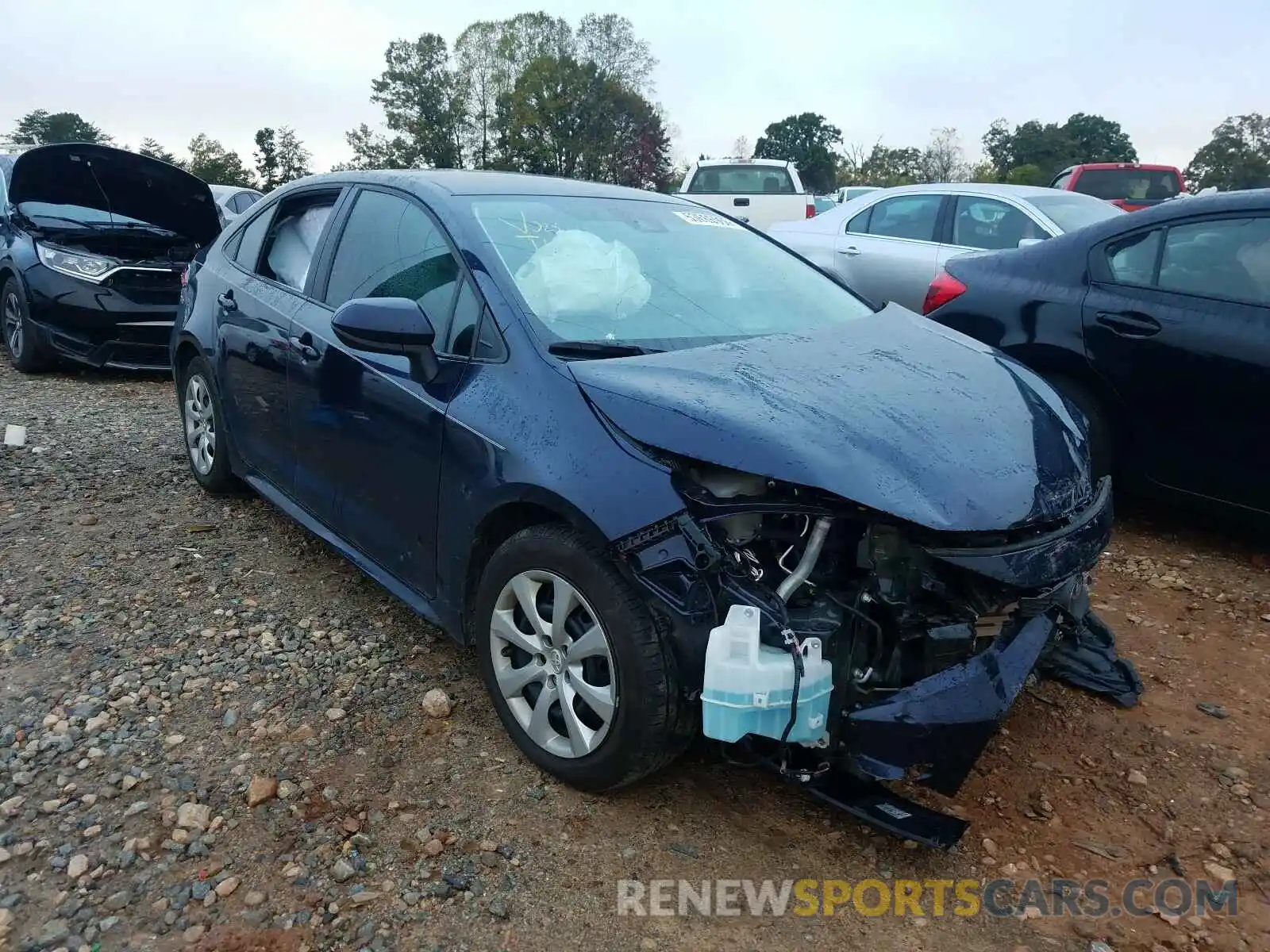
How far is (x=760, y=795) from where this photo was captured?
2.49m

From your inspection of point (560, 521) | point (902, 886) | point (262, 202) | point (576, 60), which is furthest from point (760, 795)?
point (576, 60)

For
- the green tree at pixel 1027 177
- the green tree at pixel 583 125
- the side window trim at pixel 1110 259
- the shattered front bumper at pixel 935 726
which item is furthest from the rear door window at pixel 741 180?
the green tree at pixel 583 125

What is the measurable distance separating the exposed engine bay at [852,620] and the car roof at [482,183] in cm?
150

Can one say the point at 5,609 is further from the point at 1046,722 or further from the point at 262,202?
the point at 1046,722

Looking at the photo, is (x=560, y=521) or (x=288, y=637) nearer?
(x=560, y=521)

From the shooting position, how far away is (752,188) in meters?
13.5

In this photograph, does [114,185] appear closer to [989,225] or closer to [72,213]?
[72,213]

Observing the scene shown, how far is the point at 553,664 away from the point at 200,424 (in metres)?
2.97

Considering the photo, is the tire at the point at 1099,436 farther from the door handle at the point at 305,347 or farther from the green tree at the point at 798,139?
the green tree at the point at 798,139

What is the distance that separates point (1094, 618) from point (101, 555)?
3.83 m

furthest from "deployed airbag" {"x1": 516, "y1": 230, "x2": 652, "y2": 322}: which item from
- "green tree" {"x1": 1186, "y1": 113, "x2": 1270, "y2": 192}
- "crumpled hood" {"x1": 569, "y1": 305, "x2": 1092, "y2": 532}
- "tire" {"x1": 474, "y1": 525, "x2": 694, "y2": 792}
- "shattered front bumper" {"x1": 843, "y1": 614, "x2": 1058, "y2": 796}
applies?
"green tree" {"x1": 1186, "y1": 113, "x2": 1270, "y2": 192}

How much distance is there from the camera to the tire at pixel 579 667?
2.19m

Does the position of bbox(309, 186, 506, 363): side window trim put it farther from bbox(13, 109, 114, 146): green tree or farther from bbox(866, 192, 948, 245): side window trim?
bbox(13, 109, 114, 146): green tree

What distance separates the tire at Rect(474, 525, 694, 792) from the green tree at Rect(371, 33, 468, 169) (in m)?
71.9
